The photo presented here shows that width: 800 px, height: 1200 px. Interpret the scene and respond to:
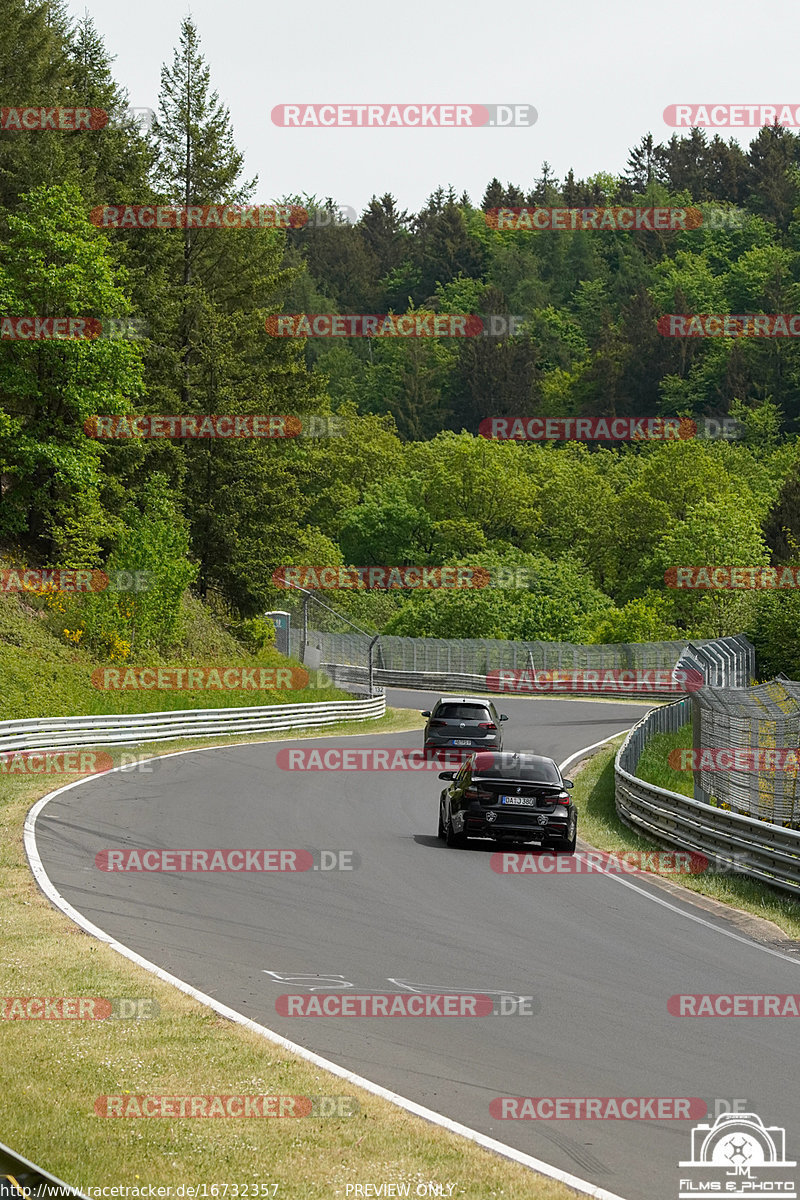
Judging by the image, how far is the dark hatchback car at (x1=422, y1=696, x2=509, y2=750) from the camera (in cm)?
3475

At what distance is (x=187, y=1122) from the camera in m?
7.33

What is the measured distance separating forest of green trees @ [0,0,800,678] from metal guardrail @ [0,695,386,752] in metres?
7.79

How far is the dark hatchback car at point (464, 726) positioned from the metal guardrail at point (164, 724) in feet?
23.6

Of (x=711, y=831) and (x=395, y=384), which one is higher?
(x=395, y=384)

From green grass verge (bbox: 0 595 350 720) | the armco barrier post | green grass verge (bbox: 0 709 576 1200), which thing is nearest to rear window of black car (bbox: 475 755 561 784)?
green grass verge (bbox: 0 709 576 1200)

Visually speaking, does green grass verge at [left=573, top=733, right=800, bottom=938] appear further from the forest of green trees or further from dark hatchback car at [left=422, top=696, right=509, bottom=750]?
the forest of green trees

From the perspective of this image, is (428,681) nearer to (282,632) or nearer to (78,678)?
(282,632)

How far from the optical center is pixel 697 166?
619 ft

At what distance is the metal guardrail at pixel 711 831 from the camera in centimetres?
1642

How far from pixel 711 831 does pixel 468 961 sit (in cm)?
771

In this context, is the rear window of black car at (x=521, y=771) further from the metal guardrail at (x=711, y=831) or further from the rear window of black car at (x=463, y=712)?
the rear window of black car at (x=463, y=712)

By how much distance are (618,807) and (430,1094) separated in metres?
18.2

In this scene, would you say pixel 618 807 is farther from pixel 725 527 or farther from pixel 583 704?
pixel 725 527

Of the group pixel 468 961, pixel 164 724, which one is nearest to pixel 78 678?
pixel 164 724
